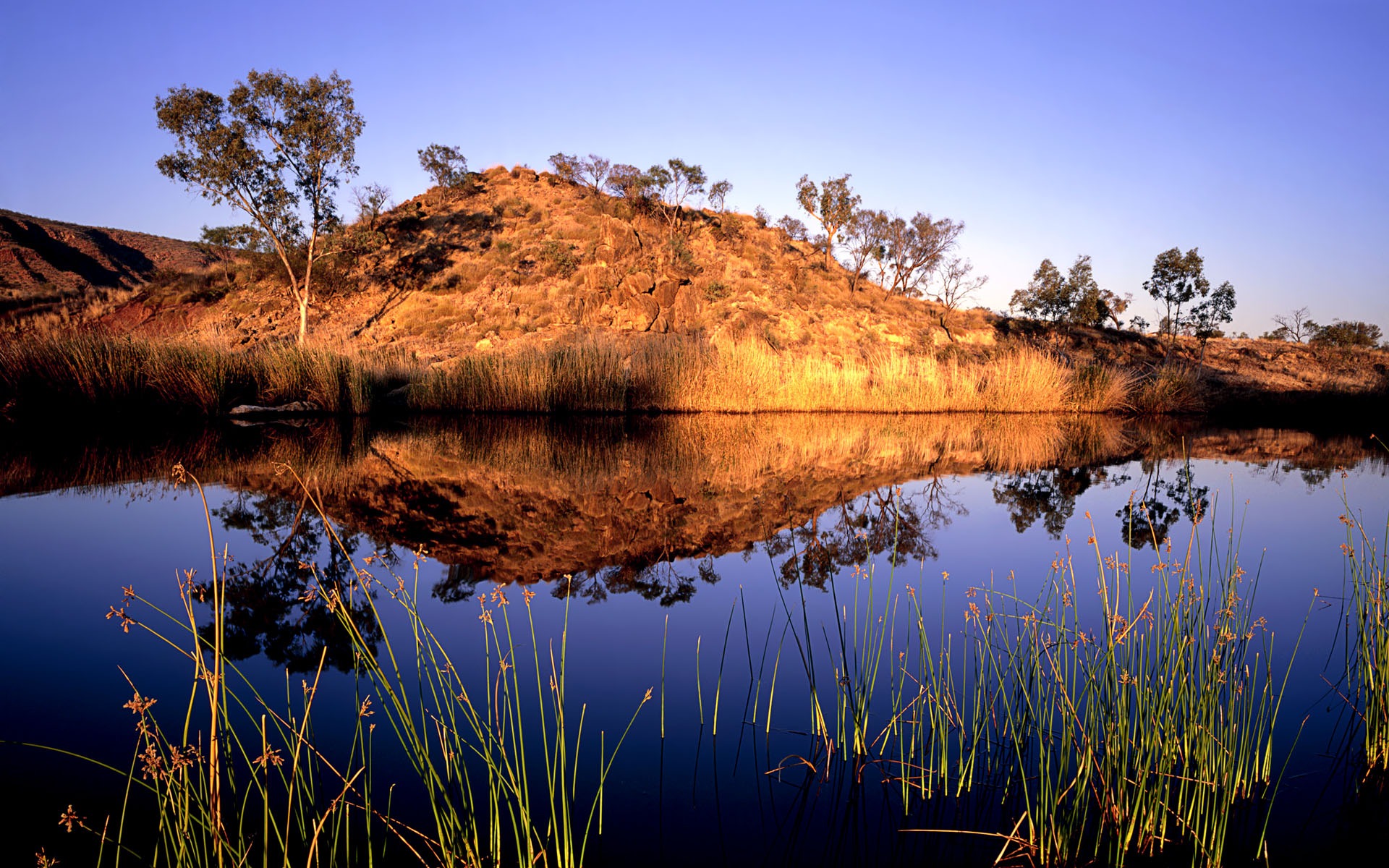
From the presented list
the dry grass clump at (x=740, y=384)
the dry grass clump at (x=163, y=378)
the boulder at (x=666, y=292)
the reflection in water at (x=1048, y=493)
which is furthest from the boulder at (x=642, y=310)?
the reflection in water at (x=1048, y=493)

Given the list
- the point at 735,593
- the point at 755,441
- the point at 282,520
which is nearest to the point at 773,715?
the point at 735,593

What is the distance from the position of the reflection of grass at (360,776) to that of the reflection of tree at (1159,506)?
332 centimetres

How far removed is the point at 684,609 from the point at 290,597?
1.65 meters

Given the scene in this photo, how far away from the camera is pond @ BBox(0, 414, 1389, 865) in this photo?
5.93 ft

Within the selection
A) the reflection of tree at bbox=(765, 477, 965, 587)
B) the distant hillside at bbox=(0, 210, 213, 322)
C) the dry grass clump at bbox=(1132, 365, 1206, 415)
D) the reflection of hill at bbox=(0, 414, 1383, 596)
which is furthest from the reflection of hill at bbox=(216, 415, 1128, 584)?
the distant hillside at bbox=(0, 210, 213, 322)

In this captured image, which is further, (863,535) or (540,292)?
(540,292)

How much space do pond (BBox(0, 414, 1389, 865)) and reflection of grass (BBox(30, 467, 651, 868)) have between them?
0.17ft

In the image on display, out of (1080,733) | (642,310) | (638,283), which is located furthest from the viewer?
(638,283)

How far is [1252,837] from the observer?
1758mm

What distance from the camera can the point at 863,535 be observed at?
4.36m

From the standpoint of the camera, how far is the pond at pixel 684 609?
181 cm

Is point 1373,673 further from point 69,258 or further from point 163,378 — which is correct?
point 69,258

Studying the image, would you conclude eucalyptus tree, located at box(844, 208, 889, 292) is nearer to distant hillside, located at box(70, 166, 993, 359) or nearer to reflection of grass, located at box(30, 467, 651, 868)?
distant hillside, located at box(70, 166, 993, 359)

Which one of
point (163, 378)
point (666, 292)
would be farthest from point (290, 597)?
point (666, 292)
